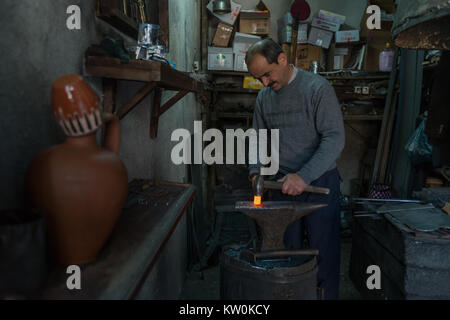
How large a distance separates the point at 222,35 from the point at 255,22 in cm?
55

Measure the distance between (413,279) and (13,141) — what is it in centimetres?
251

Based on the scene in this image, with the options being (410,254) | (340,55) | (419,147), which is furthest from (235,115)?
(410,254)

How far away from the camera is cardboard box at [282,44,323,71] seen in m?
5.21

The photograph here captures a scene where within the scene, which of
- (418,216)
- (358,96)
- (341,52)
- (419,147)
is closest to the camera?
(418,216)

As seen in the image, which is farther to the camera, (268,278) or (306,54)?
(306,54)

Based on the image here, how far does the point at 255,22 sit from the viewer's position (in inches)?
201

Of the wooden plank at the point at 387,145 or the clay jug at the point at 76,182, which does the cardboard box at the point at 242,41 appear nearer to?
the wooden plank at the point at 387,145

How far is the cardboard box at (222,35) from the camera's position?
5.10m

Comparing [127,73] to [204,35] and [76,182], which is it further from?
[204,35]

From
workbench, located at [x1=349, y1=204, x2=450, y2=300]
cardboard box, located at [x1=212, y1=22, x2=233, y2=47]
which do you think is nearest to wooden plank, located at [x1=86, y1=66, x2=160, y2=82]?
workbench, located at [x1=349, y1=204, x2=450, y2=300]

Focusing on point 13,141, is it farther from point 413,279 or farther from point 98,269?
point 413,279

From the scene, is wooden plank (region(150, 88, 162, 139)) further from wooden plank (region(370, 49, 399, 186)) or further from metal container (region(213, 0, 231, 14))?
wooden plank (region(370, 49, 399, 186))

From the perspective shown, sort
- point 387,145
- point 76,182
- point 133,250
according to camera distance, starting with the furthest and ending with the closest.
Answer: point 387,145 < point 133,250 < point 76,182

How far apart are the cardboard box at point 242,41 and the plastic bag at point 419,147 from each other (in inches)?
104
